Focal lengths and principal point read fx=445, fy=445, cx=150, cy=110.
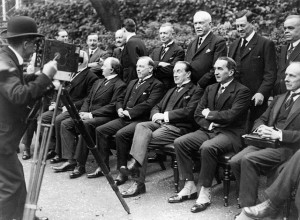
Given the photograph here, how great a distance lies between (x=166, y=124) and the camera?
6.41 metres

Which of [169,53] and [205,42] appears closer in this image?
[205,42]

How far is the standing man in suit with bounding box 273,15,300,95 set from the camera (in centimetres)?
599

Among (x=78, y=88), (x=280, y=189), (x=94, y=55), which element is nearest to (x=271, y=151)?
(x=280, y=189)

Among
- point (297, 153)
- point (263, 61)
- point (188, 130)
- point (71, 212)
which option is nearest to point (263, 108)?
point (263, 61)

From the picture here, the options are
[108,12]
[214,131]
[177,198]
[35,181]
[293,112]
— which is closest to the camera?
[35,181]

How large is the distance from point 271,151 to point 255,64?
1.69 meters

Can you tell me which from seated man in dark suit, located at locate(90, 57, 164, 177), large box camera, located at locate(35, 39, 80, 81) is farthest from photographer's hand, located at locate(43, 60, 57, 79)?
seated man in dark suit, located at locate(90, 57, 164, 177)

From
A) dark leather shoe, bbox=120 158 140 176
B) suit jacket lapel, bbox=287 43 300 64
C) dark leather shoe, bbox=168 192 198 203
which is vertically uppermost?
suit jacket lapel, bbox=287 43 300 64

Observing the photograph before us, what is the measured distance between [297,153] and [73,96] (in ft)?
14.9

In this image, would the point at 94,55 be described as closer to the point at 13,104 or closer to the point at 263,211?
the point at 13,104

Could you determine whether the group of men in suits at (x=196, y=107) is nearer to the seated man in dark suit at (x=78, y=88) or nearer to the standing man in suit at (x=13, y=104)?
the seated man in dark suit at (x=78, y=88)

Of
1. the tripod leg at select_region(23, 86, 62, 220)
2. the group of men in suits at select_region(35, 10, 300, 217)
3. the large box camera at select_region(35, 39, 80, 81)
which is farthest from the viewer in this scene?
the group of men in suits at select_region(35, 10, 300, 217)

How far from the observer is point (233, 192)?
19.8 ft

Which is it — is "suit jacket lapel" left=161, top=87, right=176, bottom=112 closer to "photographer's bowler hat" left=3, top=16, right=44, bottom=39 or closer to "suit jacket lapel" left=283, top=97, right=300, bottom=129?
"suit jacket lapel" left=283, top=97, right=300, bottom=129
